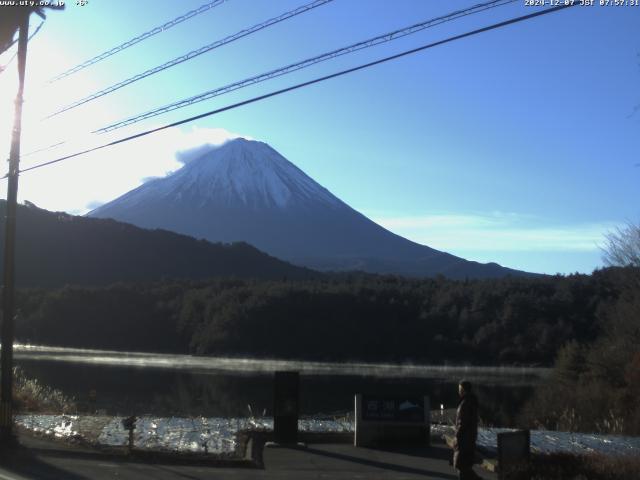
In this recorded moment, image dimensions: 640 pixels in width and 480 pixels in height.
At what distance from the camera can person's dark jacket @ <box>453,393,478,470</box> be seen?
10.5 metres

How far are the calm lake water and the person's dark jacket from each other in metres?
13.9

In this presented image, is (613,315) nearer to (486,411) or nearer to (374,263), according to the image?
(486,411)

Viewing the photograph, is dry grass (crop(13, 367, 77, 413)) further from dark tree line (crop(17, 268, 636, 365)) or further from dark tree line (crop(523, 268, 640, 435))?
dark tree line (crop(17, 268, 636, 365))

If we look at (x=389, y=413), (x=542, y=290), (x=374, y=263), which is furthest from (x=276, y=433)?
(x=374, y=263)

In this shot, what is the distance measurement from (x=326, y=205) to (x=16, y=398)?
12865 cm

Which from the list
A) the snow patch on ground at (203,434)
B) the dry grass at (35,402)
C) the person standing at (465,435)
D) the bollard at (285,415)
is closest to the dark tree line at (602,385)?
the snow patch on ground at (203,434)

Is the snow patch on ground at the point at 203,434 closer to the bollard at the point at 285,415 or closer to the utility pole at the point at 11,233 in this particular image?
the bollard at the point at 285,415

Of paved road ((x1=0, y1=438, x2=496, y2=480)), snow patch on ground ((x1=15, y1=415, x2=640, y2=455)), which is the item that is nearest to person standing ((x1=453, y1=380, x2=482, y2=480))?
paved road ((x1=0, y1=438, x2=496, y2=480))

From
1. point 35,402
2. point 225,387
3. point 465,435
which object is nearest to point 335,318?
point 225,387

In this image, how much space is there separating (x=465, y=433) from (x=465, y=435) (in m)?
0.03

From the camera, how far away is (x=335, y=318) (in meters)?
65.2

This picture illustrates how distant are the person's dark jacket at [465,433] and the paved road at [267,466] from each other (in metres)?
1.82

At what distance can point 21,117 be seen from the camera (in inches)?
636

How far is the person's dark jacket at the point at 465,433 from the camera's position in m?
10.5
